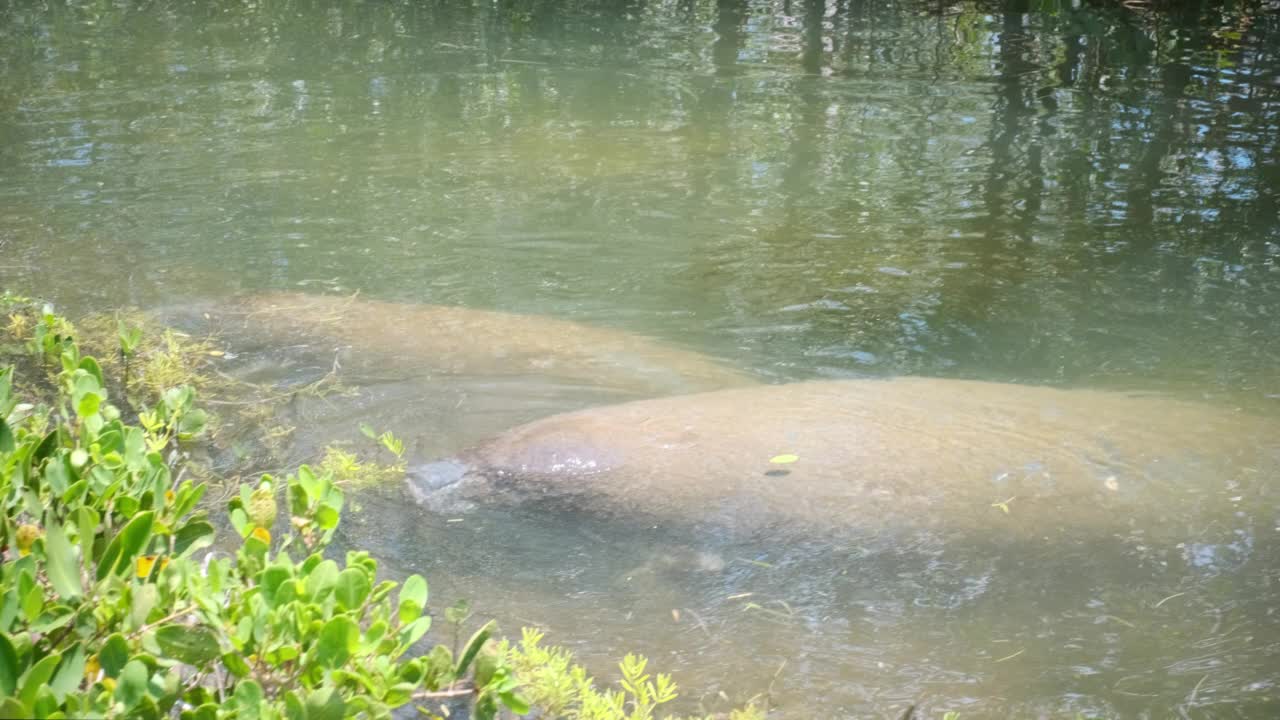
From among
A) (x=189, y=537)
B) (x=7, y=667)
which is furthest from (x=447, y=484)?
(x=7, y=667)

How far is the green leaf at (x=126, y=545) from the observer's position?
1.84 meters

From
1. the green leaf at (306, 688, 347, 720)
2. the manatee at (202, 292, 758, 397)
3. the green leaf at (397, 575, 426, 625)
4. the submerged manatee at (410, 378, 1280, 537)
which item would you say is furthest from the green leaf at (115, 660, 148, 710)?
the manatee at (202, 292, 758, 397)

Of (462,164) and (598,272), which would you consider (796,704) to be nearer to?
(598,272)

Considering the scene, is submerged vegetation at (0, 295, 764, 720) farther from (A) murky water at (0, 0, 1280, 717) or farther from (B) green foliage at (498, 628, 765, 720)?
(A) murky water at (0, 0, 1280, 717)

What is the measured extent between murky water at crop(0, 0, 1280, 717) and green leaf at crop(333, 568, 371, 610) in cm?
128

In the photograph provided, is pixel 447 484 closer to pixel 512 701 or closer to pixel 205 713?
pixel 512 701

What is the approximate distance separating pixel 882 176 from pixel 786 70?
361 centimetres

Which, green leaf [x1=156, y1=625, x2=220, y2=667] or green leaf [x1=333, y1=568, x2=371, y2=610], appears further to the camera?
green leaf [x1=333, y1=568, x2=371, y2=610]

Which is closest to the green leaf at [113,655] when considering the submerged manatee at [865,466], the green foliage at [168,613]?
the green foliage at [168,613]

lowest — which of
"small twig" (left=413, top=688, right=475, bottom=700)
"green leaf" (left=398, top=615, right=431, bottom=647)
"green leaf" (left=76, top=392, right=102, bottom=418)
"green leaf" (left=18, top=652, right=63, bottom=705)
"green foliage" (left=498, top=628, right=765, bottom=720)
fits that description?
"green foliage" (left=498, top=628, right=765, bottom=720)

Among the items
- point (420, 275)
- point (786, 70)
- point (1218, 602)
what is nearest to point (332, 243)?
point (420, 275)

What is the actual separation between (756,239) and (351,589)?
204 inches

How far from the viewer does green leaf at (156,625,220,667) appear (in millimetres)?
1767

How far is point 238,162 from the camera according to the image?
815 cm
